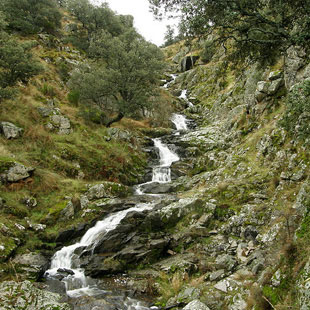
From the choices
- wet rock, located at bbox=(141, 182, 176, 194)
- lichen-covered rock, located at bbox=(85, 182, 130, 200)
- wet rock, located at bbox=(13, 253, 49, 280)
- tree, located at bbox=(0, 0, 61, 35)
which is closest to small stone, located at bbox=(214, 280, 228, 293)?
wet rock, located at bbox=(13, 253, 49, 280)

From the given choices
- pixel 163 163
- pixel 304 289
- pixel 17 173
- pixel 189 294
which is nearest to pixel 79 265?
pixel 189 294

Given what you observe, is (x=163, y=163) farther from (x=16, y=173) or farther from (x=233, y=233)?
(x=233, y=233)

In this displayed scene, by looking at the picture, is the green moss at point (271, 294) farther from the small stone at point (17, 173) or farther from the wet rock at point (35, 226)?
the small stone at point (17, 173)

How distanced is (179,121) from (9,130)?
2392 cm

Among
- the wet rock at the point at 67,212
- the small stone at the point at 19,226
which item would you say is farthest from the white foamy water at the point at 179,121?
the small stone at the point at 19,226

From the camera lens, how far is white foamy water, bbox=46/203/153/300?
9723 millimetres

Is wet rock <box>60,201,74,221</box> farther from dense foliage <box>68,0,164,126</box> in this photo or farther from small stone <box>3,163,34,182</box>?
dense foliage <box>68,0,164,126</box>

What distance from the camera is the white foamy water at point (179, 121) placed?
1374 inches

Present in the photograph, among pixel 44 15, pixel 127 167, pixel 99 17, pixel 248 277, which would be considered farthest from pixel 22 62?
pixel 99 17

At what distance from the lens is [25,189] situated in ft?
45.5

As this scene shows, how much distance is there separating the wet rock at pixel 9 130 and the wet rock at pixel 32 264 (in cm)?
912

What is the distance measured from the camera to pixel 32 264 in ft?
34.2

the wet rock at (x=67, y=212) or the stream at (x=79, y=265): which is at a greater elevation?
the wet rock at (x=67, y=212)

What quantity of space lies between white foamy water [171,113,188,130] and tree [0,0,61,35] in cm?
2359
